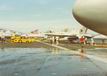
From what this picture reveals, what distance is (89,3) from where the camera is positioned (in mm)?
9336

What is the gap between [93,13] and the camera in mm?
9406

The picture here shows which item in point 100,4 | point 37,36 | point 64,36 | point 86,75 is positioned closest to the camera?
point 100,4

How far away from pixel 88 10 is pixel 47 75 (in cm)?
597

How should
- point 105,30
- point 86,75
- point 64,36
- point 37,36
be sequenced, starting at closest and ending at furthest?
point 105,30
point 86,75
point 64,36
point 37,36

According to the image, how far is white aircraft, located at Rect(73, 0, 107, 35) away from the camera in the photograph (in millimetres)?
9180

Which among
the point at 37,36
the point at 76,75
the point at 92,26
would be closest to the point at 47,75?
the point at 76,75

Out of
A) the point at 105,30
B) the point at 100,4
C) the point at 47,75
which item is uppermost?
the point at 100,4

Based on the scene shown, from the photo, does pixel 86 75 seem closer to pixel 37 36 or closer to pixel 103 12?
pixel 103 12

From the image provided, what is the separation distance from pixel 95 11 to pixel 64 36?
318 feet

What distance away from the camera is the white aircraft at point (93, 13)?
9.18 metres

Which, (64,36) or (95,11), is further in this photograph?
(64,36)

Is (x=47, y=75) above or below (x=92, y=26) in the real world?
below

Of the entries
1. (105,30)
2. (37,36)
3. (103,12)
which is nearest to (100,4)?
(103,12)

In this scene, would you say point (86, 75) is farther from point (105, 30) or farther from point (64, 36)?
point (64, 36)
